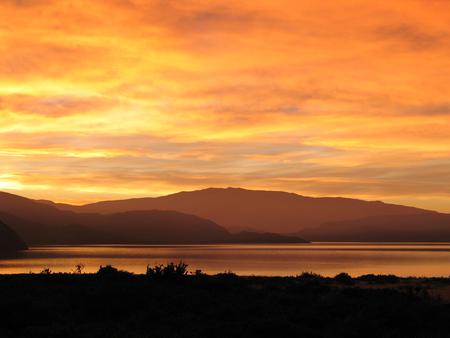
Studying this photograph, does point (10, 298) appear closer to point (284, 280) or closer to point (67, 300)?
point (67, 300)

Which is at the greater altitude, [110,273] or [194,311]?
[110,273]

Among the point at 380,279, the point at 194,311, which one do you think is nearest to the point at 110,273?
the point at 194,311

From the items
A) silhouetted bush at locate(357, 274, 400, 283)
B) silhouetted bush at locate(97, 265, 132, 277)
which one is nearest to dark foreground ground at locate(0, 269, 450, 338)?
silhouetted bush at locate(97, 265, 132, 277)

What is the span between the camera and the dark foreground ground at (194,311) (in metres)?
18.8

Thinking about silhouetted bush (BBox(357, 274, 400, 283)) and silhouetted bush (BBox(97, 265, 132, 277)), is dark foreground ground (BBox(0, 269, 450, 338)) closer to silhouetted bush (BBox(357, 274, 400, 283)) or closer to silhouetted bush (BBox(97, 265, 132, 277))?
silhouetted bush (BBox(97, 265, 132, 277))

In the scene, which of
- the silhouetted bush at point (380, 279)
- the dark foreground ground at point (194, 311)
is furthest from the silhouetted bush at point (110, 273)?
the silhouetted bush at point (380, 279)

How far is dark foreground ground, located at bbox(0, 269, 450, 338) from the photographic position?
1877cm

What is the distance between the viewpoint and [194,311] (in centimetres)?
2214

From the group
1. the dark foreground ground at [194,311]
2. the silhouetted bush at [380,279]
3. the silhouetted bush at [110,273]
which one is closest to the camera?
the dark foreground ground at [194,311]

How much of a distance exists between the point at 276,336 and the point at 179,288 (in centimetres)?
918

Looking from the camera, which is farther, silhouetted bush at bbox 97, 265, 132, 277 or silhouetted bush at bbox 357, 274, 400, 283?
silhouetted bush at bbox 357, 274, 400, 283

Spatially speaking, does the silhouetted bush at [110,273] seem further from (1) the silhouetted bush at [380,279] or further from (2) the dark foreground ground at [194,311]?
(1) the silhouetted bush at [380,279]

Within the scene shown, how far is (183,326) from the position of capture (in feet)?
64.3

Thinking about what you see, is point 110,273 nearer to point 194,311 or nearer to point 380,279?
point 194,311
